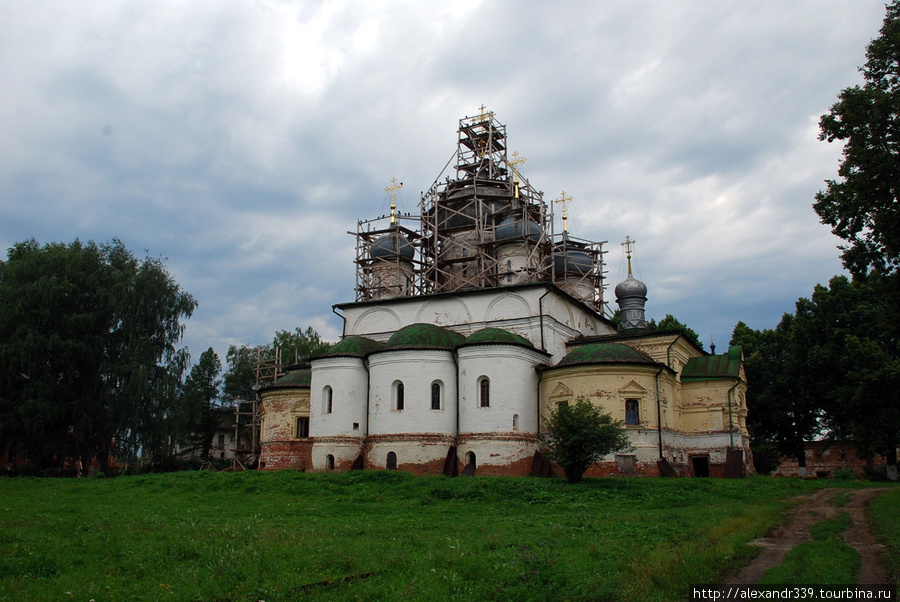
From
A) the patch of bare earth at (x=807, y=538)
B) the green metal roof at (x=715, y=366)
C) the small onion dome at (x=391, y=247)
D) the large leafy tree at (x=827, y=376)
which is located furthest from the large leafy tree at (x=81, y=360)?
the large leafy tree at (x=827, y=376)

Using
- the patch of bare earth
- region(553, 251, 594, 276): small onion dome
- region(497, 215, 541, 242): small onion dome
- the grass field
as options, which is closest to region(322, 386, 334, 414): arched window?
the grass field

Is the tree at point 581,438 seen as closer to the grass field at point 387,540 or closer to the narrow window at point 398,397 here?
the grass field at point 387,540

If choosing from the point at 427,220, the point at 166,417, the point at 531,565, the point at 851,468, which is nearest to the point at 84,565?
A: the point at 531,565

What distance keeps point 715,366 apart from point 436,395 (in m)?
12.3

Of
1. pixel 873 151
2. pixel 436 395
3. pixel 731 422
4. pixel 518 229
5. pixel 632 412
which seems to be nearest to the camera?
pixel 873 151

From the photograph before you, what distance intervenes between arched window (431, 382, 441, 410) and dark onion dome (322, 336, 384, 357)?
266 centimetres

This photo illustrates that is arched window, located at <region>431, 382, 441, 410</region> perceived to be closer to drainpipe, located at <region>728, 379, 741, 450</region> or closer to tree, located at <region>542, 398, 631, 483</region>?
tree, located at <region>542, 398, 631, 483</region>

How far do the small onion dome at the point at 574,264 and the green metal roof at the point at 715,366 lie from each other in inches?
306

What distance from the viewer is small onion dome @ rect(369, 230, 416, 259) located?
3588cm

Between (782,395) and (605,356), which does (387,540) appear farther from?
(782,395)

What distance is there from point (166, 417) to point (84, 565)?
23452mm

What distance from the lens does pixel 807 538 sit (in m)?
11.7

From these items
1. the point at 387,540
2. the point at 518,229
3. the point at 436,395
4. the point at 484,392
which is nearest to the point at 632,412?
the point at 484,392

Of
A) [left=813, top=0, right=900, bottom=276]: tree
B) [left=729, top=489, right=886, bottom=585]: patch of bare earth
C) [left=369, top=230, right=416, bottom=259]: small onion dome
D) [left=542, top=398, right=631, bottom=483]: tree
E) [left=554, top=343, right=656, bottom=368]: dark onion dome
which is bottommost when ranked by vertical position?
[left=729, top=489, right=886, bottom=585]: patch of bare earth
